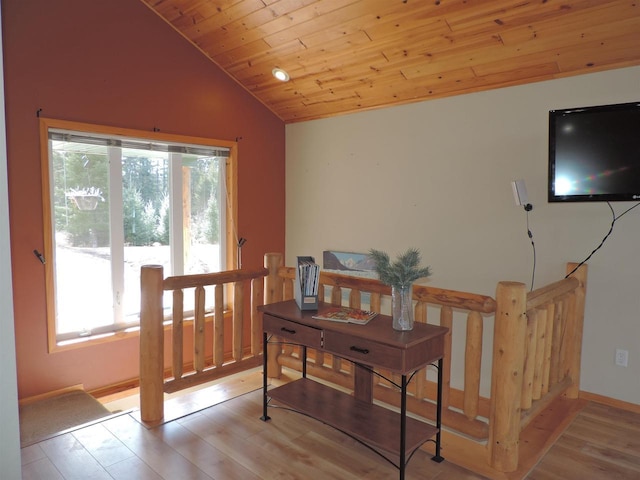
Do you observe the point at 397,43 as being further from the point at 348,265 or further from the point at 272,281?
the point at 348,265

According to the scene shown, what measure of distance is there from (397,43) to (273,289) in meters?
2.03

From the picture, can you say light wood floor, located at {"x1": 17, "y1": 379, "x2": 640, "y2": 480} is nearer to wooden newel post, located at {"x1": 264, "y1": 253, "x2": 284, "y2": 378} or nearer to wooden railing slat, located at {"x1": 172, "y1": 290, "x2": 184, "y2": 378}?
wooden railing slat, located at {"x1": 172, "y1": 290, "x2": 184, "y2": 378}

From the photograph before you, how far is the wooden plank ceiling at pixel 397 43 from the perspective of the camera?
2.81 meters

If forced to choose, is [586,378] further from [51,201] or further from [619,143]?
[51,201]

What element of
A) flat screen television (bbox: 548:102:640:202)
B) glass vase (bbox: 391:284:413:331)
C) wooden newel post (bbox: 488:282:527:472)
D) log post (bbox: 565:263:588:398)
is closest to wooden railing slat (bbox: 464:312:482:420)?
wooden newel post (bbox: 488:282:527:472)

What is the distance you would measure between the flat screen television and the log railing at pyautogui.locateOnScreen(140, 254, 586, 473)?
56cm

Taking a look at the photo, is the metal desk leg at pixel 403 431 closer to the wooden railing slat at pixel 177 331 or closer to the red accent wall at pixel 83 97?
the wooden railing slat at pixel 177 331

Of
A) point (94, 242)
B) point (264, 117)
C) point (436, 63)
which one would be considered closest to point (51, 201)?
point (94, 242)

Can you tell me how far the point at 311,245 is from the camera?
5.06 metres

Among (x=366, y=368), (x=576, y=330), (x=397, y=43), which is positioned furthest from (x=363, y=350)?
(x=397, y=43)

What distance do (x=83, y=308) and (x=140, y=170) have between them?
127 centimetres

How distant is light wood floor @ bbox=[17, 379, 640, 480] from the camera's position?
231 centimetres

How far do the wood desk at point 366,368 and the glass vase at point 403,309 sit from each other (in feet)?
0.14

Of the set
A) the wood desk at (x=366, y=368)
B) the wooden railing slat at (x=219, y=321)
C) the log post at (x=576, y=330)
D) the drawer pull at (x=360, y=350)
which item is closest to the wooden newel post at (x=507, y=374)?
the wood desk at (x=366, y=368)
